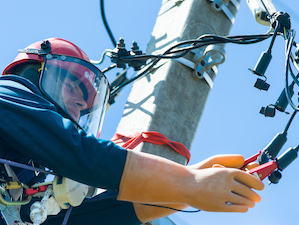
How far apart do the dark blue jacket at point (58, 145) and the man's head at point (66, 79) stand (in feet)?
1.66

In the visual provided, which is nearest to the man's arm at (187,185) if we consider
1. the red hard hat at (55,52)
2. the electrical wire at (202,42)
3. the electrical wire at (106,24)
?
the red hard hat at (55,52)

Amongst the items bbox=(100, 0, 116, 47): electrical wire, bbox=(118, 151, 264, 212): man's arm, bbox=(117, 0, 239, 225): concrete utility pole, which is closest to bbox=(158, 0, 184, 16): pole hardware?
bbox=(117, 0, 239, 225): concrete utility pole

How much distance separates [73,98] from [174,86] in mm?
1067

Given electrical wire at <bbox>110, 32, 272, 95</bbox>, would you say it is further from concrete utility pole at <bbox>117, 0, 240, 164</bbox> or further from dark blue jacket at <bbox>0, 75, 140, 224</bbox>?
dark blue jacket at <bbox>0, 75, 140, 224</bbox>

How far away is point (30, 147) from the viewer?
12.7ft

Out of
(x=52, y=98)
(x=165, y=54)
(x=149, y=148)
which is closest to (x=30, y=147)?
(x=52, y=98)

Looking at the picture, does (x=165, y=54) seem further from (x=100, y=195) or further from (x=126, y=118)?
(x=100, y=195)

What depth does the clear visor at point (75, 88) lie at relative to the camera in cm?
459

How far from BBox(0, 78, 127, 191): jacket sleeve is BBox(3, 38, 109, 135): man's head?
20.4 inches

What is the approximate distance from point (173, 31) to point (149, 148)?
129 centimetres

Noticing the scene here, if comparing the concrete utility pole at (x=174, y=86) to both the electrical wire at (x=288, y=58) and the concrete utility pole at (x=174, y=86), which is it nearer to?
the concrete utility pole at (x=174, y=86)

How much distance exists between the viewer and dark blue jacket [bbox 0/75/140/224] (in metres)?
3.82

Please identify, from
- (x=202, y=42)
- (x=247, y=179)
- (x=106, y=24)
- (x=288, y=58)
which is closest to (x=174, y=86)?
(x=202, y=42)

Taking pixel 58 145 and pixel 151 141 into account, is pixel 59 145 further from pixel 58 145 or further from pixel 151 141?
pixel 151 141
